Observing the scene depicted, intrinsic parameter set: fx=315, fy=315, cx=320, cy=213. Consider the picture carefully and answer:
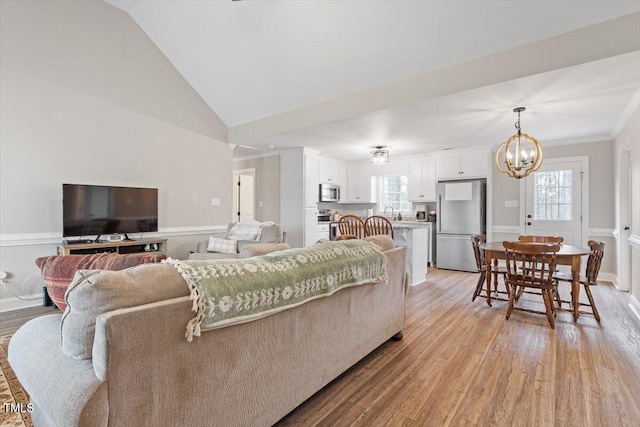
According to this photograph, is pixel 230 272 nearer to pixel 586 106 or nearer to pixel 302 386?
pixel 302 386

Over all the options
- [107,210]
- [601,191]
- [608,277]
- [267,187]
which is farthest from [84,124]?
[608,277]

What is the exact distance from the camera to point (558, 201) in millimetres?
5555

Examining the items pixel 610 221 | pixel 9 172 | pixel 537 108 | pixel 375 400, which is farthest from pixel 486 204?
pixel 9 172

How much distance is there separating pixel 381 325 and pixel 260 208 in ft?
16.9

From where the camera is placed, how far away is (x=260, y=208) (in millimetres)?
7145

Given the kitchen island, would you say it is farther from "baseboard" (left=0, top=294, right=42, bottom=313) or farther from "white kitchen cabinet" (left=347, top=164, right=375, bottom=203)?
"baseboard" (left=0, top=294, right=42, bottom=313)

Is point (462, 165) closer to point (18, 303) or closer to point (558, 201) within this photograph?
point (558, 201)

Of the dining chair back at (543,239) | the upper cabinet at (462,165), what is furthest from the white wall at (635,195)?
the upper cabinet at (462,165)

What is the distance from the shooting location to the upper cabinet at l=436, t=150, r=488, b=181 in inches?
233

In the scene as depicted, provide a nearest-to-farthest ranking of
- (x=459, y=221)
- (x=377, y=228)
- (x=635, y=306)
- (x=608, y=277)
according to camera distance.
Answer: (x=635, y=306) < (x=377, y=228) < (x=608, y=277) < (x=459, y=221)

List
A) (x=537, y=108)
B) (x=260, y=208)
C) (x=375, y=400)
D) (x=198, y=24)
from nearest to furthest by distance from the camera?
(x=375, y=400), (x=537, y=108), (x=198, y=24), (x=260, y=208)

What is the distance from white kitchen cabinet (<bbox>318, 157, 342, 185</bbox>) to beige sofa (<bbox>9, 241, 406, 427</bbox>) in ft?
17.2

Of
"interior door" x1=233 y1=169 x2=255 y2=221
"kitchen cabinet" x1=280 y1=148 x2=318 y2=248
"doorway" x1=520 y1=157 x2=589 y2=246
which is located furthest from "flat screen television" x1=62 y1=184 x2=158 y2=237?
"doorway" x1=520 y1=157 x2=589 y2=246

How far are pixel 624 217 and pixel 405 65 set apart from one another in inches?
153
